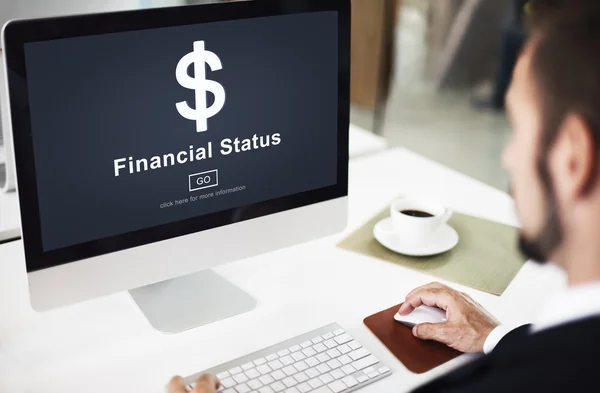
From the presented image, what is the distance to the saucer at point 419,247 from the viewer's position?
4.84 feet

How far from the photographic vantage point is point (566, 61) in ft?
2.42

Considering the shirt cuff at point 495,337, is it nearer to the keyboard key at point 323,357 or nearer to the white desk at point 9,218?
the keyboard key at point 323,357

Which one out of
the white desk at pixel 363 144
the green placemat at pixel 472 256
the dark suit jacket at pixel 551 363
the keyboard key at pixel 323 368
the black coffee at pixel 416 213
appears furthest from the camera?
the white desk at pixel 363 144

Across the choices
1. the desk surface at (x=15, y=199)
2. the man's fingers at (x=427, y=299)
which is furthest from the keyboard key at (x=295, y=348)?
the desk surface at (x=15, y=199)

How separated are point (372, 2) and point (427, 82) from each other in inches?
26.2

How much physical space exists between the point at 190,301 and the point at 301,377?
30 cm

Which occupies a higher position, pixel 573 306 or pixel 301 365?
pixel 573 306

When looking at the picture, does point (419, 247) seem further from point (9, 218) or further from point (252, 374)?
point (9, 218)

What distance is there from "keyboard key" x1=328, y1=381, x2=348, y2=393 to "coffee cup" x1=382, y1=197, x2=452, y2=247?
18.3 inches

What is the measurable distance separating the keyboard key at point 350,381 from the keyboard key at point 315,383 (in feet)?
0.13

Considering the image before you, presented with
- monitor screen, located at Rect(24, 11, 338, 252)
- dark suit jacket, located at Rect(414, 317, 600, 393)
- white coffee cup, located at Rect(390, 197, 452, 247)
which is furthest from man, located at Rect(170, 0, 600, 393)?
white coffee cup, located at Rect(390, 197, 452, 247)

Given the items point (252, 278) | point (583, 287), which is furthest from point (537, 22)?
point (252, 278)

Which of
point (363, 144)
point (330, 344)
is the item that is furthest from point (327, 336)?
point (363, 144)

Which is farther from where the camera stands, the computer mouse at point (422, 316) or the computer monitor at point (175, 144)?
the computer mouse at point (422, 316)
